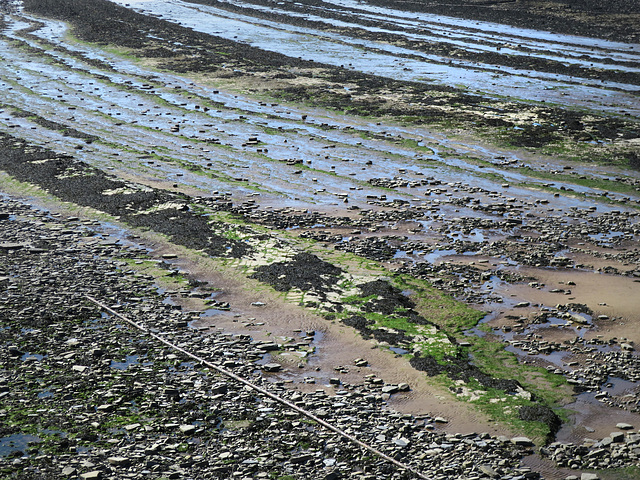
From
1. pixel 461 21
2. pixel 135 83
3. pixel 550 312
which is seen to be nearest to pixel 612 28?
pixel 461 21

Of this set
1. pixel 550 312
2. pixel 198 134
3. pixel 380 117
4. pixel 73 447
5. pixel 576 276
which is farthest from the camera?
pixel 380 117

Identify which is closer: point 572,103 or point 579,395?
point 579,395

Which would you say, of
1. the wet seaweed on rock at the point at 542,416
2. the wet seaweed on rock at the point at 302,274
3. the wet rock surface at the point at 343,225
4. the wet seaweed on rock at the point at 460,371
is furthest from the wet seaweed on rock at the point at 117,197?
the wet seaweed on rock at the point at 542,416

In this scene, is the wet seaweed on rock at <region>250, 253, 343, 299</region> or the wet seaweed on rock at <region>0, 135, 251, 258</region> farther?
the wet seaweed on rock at <region>0, 135, 251, 258</region>

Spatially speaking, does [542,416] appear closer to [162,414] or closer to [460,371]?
[460,371]

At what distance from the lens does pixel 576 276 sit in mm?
14883

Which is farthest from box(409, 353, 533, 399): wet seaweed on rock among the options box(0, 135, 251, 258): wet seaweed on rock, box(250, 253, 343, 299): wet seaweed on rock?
box(0, 135, 251, 258): wet seaweed on rock

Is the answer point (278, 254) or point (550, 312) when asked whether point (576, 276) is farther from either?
point (278, 254)

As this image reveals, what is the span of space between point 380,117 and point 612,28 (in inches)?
1103

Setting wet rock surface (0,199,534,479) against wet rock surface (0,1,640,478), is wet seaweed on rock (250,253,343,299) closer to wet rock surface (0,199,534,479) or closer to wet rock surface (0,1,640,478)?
wet rock surface (0,1,640,478)

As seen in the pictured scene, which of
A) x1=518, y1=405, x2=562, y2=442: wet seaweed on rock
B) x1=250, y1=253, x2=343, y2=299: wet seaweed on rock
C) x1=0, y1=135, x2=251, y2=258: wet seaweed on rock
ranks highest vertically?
x1=0, y1=135, x2=251, y2=258: wet seaweed on rock

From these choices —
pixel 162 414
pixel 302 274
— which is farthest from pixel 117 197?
pixel 162 414

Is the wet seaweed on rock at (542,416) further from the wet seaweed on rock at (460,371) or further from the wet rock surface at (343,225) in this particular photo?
the wet seaweed on rock at (460,371)

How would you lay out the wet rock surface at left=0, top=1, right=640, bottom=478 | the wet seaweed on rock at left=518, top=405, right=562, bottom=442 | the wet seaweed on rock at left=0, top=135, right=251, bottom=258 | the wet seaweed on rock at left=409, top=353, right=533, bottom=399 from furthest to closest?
the wet seaweed on rock at left=0, top=135, right=251, bottom=258 < the wet seaweed on rock at left=409, top=353, right=533, bottom=399 < the wet rock surface at left=0, top=1, right=640, bottom=478 < the wet seaweed on rock at left=518, top=405, right=562, bottom=442
